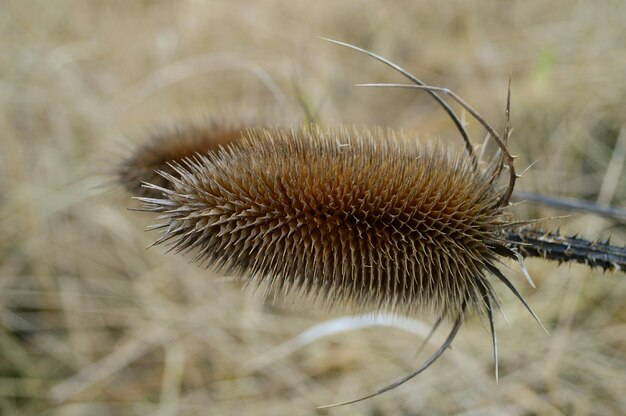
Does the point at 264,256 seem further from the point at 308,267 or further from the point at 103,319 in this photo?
the point at 103,319

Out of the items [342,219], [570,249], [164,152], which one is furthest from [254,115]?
[570,249]

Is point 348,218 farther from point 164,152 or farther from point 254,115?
point 254,115

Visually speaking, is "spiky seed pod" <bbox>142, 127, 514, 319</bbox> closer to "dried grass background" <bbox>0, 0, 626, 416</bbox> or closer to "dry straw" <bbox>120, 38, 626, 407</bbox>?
"dry straw" <bbox>120, 38, 626, 407</bbox>

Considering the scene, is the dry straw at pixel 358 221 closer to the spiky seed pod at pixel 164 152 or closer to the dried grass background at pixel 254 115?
the spiky seed pod at pixel 164 152

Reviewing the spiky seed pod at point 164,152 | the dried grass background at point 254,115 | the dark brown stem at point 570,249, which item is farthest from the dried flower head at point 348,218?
the dried grass background at point 254,115

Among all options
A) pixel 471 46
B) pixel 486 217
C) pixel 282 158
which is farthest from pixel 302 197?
pixel 471 46

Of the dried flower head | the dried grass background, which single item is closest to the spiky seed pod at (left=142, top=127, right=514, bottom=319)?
the dried flower head
